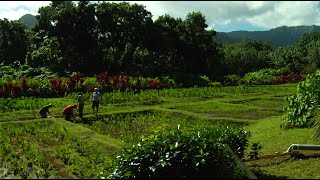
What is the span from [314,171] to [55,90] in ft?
62.4

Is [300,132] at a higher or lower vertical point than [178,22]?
lower

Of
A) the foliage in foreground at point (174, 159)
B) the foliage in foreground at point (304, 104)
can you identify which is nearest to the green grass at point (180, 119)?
the foliage in foreground at point (304, 104)

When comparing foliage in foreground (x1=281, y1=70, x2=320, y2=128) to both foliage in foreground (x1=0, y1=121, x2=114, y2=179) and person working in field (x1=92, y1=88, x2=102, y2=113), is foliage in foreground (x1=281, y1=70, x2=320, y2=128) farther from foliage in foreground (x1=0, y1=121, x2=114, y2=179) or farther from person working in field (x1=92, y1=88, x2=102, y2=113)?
person working in field (x1=92, y1=88, x2=102, y2=113)

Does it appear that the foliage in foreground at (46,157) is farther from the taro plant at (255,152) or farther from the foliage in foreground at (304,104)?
the foliage in foreground at (304,104)

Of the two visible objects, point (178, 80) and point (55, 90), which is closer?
point (55, 90)

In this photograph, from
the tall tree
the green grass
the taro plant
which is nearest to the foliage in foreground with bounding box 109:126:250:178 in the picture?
the green grass

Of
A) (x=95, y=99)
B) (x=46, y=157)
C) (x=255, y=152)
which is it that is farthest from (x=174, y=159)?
(x=95, y=99)

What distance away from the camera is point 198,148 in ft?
27.3

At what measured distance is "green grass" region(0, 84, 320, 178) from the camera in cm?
1104

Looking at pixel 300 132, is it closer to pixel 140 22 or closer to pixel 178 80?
pixel 178 80

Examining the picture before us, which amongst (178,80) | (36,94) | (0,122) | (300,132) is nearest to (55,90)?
(36,94)

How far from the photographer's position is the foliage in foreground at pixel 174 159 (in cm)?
812

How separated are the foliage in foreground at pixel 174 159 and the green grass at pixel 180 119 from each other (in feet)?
2.56

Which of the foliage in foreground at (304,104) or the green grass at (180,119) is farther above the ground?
the foliage in foreground at (304,104)
